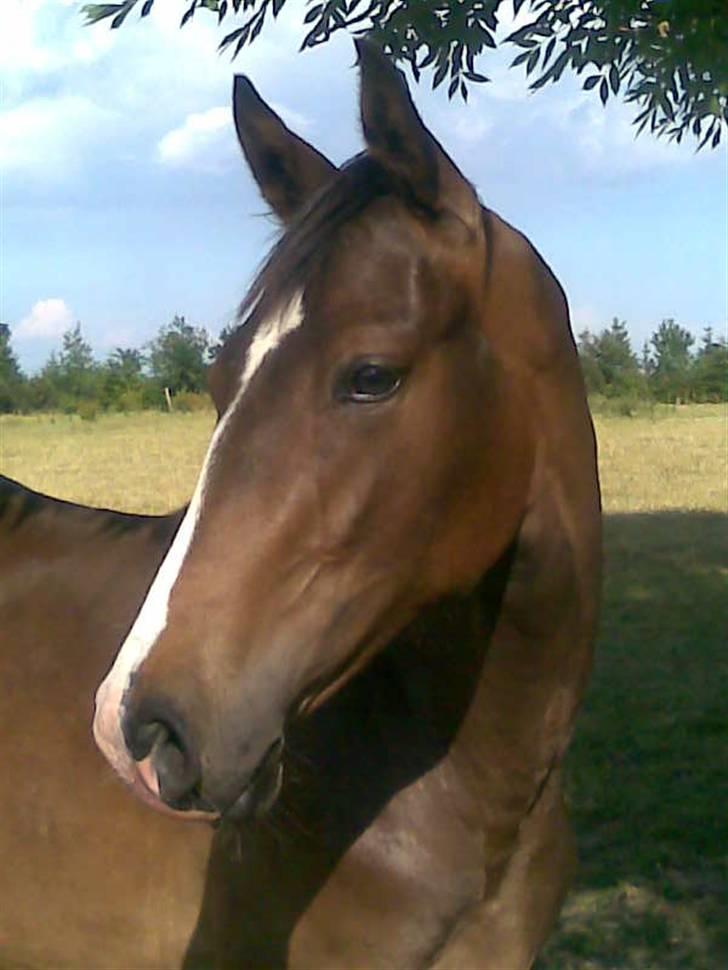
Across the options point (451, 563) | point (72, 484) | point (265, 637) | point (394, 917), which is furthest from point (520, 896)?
point (72, 484)

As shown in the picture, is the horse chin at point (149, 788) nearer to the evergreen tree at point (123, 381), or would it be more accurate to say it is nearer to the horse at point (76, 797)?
the horse at point (76, 797)

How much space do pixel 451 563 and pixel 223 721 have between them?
1.58 feet

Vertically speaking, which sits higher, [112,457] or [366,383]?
[366,383]

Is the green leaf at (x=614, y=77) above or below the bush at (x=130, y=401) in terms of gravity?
above

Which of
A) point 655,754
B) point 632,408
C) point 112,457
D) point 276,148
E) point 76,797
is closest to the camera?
point 276,148

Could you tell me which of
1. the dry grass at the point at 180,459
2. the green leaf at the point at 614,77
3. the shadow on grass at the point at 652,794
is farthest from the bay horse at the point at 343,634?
the dry grass at the point at 180,459

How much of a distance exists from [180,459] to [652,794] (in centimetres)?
2112

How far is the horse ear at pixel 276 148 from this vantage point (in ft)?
6.75

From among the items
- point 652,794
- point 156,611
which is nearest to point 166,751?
point 156,611

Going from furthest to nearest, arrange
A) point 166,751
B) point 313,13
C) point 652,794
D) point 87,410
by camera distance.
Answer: point 87,410 → point 652,794 → point 313,13 → point 166,751

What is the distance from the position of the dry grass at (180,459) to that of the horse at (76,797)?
26.1ft

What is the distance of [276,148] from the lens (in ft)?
6.76

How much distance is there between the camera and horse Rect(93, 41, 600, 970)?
1629 mm

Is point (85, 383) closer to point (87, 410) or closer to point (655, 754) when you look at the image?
point (87, 410)
